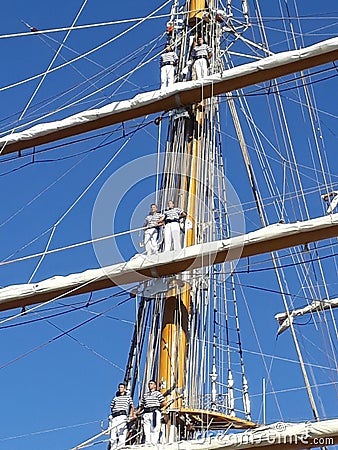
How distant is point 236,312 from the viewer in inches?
543

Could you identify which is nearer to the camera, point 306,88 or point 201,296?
point 201,296

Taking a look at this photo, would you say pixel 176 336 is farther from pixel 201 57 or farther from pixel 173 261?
pixel 201 57

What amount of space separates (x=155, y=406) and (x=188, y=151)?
416cm

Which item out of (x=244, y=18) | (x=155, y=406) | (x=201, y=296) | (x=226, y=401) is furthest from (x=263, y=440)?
(x=244, y=18)

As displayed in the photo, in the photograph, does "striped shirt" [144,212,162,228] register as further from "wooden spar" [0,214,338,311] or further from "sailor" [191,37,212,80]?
"sailor" [191,37,212,80]

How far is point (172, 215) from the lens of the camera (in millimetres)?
12039

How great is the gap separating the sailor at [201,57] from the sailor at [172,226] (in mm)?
2571

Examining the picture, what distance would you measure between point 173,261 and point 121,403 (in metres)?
1.81

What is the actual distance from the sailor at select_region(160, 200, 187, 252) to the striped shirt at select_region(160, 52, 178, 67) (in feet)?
9.93

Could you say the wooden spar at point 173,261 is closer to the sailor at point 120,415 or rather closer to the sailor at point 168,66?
the sailor at point 120,415

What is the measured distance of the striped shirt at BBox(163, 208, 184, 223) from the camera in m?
12.0

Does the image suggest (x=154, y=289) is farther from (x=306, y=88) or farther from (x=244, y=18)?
(x=244, y=18)

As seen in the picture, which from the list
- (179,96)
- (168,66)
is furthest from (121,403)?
(168,66)

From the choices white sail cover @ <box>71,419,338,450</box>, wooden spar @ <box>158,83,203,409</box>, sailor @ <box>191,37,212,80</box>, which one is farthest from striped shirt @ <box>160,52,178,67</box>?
white sail cover @ <box>71,419,338,450</box>
